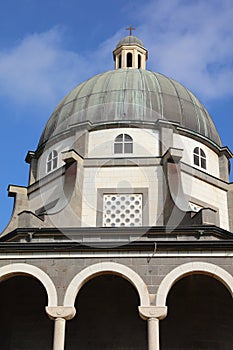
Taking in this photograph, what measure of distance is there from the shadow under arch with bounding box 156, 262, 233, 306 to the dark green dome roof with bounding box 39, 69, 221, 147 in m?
11.2

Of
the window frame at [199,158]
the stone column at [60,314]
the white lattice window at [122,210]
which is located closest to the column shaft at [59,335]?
the stone column at [60,314]

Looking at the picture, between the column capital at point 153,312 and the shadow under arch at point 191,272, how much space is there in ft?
0.74

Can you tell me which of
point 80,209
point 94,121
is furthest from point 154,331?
point 94,121

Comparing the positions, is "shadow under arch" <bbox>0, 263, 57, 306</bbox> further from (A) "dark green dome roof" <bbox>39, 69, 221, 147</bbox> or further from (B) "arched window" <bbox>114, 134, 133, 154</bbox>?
(A) "dark green dome roof" <bbox>39, 69, 221, 147</bbox>

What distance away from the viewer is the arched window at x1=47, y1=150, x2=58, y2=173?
3048cm

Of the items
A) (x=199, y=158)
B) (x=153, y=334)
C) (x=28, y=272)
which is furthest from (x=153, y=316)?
(x=199, y=158)

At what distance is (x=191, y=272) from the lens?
20219mm

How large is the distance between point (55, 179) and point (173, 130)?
20.5 feet

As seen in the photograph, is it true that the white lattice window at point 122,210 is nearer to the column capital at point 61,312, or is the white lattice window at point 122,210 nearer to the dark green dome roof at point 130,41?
the column capital at point 61,312

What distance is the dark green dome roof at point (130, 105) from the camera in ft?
100.0

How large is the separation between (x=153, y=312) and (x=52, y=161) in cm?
1308

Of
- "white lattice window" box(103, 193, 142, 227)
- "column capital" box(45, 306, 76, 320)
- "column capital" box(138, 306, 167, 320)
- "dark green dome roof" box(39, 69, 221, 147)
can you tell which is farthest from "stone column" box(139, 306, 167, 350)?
"dark green dome roof" box(39, 69, 221, 147)

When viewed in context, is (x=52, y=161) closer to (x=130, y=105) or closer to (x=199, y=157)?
(x=130, y=105)

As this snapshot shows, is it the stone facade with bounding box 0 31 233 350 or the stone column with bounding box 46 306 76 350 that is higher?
the stone facade with bounding box 0 31 233 350
